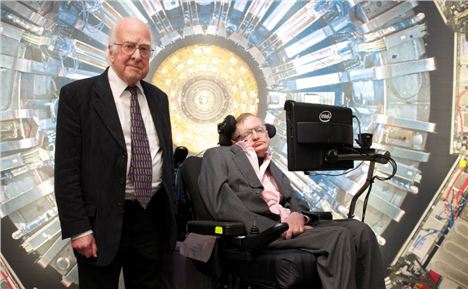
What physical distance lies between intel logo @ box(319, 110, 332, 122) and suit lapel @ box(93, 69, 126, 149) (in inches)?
38.3

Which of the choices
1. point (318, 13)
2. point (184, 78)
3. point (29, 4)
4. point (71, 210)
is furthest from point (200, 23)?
point (71, 210)

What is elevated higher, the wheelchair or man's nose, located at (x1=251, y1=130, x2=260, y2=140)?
man's nose, located at (x1=251, y1=130, x2=260, y2=140)

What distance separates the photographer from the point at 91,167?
1.93 metres

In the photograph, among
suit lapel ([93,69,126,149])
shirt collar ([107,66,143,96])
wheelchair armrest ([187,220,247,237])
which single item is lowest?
wheelchair armrest ([187,220,247,237])

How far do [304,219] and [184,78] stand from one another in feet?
5.04

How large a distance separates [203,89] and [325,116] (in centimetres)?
131

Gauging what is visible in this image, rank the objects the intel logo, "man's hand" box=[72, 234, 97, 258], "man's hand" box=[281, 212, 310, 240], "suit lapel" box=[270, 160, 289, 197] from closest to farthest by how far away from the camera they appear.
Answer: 1. "man's hand" box=[72, 234, 97, 258]
2. "man's hand" box=[281, 212, 310, 240]
3. the intel logo
4. "suit lapel" box=[270, 160, 289, 197]

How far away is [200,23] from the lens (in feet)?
11.2

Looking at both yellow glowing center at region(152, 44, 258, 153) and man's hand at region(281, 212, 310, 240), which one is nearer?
man's hand at region(281, 212, 310, 240)

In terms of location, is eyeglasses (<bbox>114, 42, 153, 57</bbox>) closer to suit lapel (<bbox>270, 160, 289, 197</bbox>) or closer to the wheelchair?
the wheelchair

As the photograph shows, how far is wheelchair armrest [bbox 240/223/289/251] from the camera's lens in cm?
202

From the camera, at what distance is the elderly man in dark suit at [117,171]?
190 cm

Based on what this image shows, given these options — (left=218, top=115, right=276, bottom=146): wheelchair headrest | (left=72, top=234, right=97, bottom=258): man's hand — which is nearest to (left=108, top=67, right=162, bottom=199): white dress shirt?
(left=72, top=234, right=97, bottom=258): man's hand

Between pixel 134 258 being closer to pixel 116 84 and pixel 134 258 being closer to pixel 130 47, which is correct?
pixel 116 84
